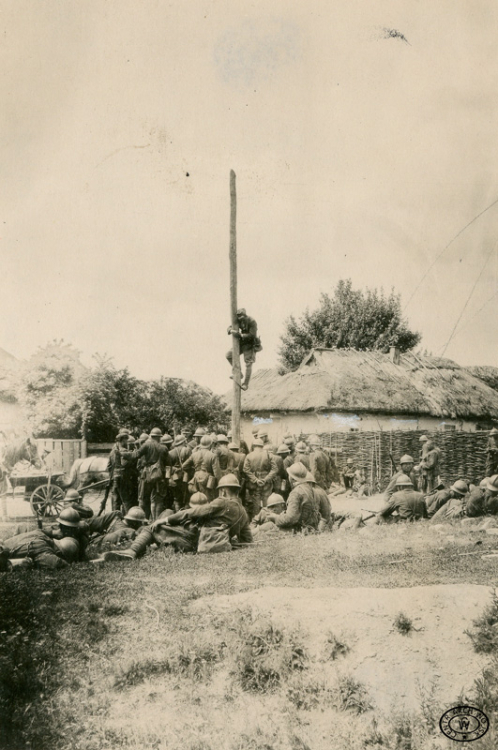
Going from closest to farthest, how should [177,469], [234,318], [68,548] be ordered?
[68,548]
[234,318]
[177,469]

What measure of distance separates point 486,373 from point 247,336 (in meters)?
2.25

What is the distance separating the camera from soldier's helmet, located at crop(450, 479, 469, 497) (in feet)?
20.5

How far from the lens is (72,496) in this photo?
17.3 feet

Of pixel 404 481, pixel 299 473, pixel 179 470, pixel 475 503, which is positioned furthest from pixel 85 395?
pixel 475 503

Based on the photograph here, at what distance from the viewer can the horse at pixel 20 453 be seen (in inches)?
194

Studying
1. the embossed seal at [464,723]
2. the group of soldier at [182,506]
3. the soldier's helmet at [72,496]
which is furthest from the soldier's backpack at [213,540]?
the embossed seal at [464,723]

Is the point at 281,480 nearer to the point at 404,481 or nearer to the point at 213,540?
the point at 404,481

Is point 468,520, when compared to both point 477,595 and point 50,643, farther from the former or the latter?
point 50,643

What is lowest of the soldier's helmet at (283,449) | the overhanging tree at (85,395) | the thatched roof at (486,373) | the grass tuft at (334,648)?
the grass tuft at (334,648)

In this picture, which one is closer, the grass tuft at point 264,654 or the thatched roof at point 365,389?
the grass tuft at point 264,654

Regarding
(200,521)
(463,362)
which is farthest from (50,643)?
(463,362)

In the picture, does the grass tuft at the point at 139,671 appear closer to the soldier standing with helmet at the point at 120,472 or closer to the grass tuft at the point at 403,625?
the grass tuft at the point at 403,625

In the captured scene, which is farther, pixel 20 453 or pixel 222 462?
pixel 222 462

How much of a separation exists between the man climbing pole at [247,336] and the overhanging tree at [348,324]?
0.95 ft
